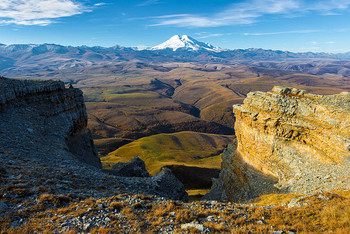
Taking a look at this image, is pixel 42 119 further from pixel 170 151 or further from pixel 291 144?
pixel 170 151

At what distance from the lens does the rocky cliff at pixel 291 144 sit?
A: 2742cm

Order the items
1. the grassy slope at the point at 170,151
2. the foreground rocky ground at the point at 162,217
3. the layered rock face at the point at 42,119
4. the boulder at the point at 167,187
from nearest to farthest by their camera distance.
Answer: the foreground rocky ground at the point at 162,217 < the layered rock face at the point at 42,119 < the boulder at the point at 167,187 < the grassy slope at the point at 170,151

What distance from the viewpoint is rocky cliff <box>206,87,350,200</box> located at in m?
27.4

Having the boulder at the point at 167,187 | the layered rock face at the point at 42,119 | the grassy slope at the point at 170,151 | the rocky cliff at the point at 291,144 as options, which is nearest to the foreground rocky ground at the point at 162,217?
the rocky cliff at the point at 291,144

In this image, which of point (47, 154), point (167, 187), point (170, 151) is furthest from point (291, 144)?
point (170, 151)

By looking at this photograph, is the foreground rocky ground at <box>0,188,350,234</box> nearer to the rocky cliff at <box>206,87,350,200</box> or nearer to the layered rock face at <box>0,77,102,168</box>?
the rocky cliff at <box>206,87,350,200</box>

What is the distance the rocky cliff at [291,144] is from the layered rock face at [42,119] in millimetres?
35589

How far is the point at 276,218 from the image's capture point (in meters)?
16.1

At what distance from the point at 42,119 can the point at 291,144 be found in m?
47.7

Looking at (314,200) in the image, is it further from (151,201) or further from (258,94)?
(258,94)

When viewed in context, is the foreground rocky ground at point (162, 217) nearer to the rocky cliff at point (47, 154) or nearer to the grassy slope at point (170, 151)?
the rocky cliff at point (47, 154)

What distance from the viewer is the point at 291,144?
114 ft

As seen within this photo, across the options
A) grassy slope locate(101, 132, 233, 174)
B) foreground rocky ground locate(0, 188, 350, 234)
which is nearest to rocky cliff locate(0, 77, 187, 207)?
foreground rocky ground locate(0, 188, 350, 234)

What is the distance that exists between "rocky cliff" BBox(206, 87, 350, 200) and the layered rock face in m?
35.6
